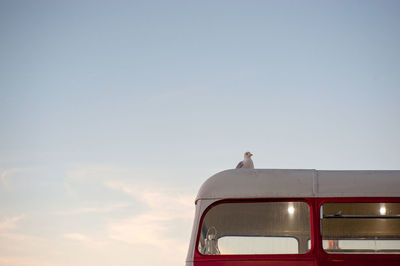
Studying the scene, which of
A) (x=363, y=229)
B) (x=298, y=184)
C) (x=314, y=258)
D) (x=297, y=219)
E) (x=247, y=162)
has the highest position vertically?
(x=247, y=162)

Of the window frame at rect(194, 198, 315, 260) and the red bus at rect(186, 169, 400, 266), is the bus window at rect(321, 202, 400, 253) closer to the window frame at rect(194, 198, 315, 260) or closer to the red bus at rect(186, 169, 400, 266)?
the red bus at rect(186, 169, 400, 266)

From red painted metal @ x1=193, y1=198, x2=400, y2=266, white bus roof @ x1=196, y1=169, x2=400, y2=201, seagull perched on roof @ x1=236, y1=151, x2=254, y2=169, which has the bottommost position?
red painted metal @ x1=193, y1=198, x2=400, y2=266

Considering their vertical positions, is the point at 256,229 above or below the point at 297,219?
below

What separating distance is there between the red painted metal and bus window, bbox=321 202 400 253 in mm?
76

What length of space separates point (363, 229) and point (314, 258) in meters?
0.70

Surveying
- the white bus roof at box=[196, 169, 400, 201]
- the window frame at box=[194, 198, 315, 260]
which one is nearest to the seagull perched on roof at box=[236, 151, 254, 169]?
the white bus roof at box=[196, 169, 400, 201]

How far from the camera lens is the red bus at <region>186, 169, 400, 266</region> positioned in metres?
7.21

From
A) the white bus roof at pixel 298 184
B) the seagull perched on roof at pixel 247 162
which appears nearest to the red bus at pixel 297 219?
the white bus roof at pixel 298 184

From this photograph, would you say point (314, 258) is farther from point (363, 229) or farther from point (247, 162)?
A: point (247, 162)

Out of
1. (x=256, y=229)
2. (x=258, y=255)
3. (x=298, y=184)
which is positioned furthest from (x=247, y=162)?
(x=258, y=255)

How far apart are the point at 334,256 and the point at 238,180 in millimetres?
1512

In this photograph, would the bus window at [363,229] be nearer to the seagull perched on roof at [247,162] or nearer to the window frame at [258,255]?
the window frame at [258,255]

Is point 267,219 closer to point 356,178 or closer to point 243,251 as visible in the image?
point 243,251

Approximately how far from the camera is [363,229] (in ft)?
23.8
